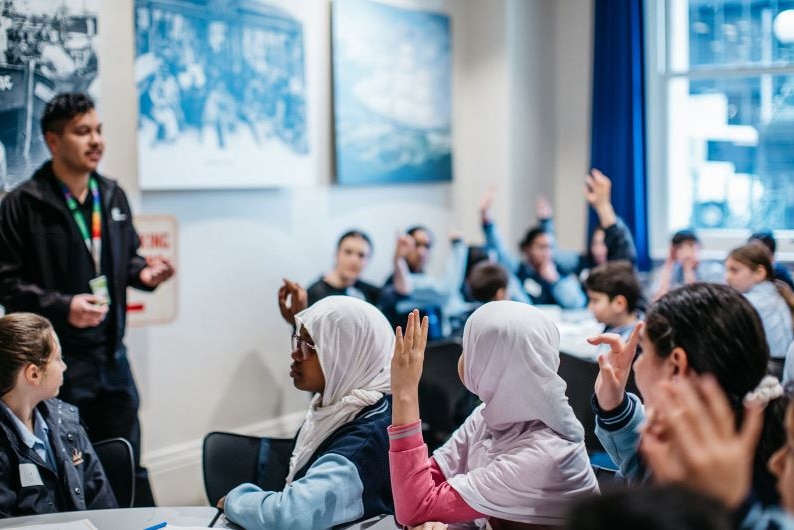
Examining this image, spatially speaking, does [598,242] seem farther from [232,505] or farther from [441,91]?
[232,505]

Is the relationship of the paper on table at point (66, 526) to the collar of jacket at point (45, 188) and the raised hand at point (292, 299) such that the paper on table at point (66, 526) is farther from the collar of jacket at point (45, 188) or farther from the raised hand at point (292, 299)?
the collar of jacket at point (45, 188)

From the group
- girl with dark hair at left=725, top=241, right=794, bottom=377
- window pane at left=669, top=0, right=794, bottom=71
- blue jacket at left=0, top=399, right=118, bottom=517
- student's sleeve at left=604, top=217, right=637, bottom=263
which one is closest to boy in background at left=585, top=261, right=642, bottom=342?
girl with dark hair at left=725, top=241, right=794, bottom=377

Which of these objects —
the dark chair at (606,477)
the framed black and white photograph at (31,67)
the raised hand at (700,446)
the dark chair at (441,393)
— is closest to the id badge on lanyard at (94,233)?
the framed black and white photograph at (31,67)

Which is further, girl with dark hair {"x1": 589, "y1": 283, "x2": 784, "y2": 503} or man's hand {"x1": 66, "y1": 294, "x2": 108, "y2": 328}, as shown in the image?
man's hand {"x1": 66, "y1": 294, "x2": 108, "y2": 328}

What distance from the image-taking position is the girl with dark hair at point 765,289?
333 cm

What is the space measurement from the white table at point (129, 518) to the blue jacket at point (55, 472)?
0.15m

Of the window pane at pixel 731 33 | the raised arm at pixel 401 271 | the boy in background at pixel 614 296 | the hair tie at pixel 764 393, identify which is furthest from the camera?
the window pane at pixel 731 33

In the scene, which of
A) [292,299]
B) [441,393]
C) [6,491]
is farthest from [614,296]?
[6,491]

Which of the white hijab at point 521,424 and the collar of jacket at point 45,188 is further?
the collar of jacket at point 45,188

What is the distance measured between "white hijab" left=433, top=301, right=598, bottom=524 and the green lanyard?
5.54ft

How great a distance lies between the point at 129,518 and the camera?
1.83m

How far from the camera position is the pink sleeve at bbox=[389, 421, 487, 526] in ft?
5.57

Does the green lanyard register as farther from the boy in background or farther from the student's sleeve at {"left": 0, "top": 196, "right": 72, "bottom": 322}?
the boy in background

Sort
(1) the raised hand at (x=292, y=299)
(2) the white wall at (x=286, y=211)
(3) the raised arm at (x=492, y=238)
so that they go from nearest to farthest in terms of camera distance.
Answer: (1) the raised hand at (x=292, y=299) < (2) the white wall at (x=286, y=211) < (3) the raised arm at (x=492, y=238)
